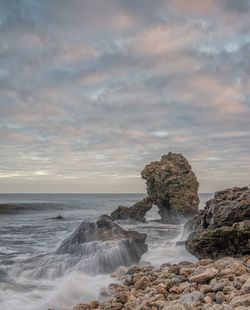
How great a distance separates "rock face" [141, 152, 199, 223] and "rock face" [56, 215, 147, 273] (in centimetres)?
2328

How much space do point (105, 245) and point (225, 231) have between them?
7.81m

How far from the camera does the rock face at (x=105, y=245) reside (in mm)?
19509

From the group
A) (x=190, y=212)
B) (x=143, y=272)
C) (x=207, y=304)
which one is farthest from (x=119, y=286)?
(x=190, y=212)

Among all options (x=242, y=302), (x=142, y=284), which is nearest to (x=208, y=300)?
(x=242, y=302)

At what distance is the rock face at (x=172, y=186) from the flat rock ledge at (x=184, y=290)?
105ft

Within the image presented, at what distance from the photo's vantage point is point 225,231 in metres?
16.4

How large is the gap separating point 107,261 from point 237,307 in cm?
1228

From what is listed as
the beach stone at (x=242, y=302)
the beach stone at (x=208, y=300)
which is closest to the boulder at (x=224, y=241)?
the beach stone at (x=208, y=300)

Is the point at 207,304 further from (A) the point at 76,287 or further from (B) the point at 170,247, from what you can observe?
(B) the point at 170,247

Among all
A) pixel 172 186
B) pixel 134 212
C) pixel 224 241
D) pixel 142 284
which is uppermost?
pixel 172 186

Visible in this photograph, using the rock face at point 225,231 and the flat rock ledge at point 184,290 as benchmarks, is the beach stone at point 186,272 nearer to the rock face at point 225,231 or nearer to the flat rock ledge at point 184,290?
the flat rock ledge at point 184,290

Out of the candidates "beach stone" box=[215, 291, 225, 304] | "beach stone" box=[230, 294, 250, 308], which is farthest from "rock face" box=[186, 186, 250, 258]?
"beach stone" box=[230, 294, 250, 308]

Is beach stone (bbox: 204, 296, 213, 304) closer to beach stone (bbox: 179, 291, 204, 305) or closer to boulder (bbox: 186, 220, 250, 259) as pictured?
beach stone (bbox: 179, 291, 204, 305)

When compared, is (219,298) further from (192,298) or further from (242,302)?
(242,302)
